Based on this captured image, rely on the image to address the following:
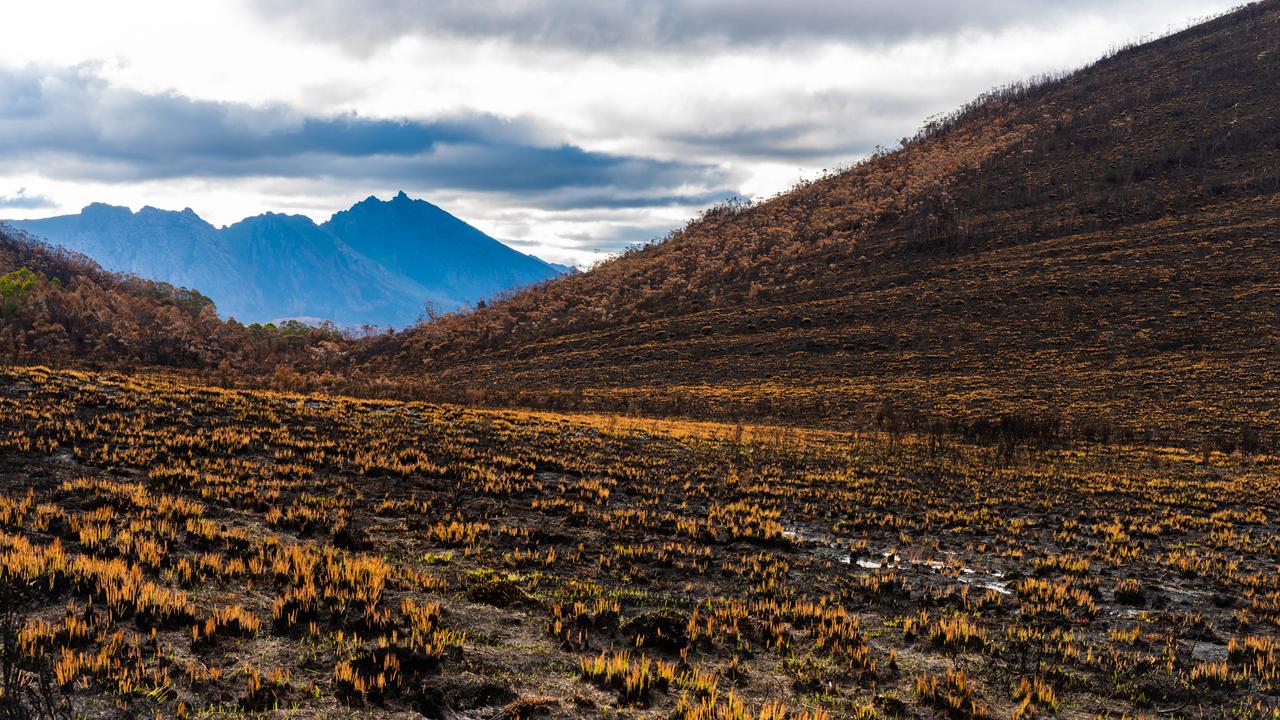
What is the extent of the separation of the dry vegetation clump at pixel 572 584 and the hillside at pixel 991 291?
2960 cm

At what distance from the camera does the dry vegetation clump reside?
263 inches

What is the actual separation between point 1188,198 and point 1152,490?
→ 81781 mm

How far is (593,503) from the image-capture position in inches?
707

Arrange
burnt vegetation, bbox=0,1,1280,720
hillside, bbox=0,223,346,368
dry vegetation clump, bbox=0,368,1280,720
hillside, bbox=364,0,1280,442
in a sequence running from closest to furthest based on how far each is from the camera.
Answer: dry vegetation clump, bbox=0,368,1280,720 → burnt vegetation, bbox=0,1,1280,720 → hillside, bbox=0,223,346,368 → hillside, bbox=364,0,1280,442

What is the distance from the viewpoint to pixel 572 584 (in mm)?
10758

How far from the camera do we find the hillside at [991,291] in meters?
54.5

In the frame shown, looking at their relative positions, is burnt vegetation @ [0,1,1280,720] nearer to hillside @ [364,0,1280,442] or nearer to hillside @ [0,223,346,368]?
hillside @ [0,223,346,368]

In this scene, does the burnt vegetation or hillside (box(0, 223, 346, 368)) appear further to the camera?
hillside (box(0, 223, 346, 368))

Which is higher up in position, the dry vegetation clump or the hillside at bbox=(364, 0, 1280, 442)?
the hillside at bbox=(364, 0, 1280, 442)

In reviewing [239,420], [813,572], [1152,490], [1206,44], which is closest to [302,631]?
[813,572]

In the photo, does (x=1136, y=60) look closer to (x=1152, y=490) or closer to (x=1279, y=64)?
(x=1279, y=64)

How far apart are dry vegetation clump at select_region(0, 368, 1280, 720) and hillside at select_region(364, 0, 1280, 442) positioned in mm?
29600

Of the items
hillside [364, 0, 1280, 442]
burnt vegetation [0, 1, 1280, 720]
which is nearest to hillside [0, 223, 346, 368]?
burnt vegetation [0, 1, 1280, 720]

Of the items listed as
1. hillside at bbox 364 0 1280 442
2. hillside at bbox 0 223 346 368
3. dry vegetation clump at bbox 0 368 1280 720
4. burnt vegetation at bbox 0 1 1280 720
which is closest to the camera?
dry vegetation clump at bbox 0 368 1280 720
